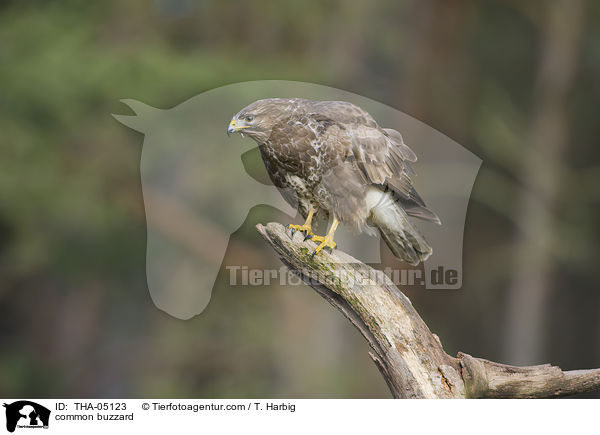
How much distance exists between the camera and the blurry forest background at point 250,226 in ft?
24.8

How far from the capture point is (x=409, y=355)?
3098mm

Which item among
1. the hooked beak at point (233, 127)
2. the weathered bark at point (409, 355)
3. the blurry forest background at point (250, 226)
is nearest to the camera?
the hooked beak at point (233, 127)

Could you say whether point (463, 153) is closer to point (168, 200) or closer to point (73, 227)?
point (168, 200)

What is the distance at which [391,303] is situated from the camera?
3.16m

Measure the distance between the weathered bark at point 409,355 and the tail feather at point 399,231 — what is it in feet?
0.80

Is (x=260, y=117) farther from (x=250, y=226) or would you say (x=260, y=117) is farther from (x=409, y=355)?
(x=250, y=226)

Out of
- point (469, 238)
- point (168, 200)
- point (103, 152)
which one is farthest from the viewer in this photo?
point (469, 238)

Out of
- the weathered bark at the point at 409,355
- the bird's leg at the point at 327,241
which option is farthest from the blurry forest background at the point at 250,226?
the weathered bark at the point at 409,355

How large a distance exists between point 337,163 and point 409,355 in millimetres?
930

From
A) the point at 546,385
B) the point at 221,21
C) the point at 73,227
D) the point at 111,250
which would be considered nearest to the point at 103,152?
the point at 73,227

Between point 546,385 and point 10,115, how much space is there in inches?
246
